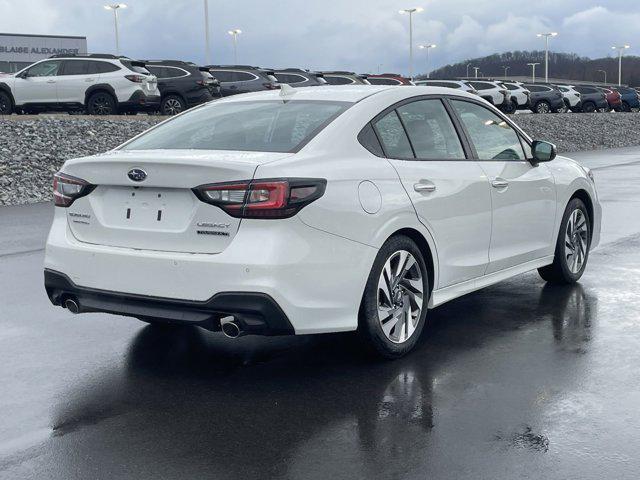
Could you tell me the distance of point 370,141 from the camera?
550cm

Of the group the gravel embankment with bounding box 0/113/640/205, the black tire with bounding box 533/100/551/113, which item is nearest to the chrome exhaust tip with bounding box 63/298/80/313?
the gravel embankment with bounding box 0/113/640/205

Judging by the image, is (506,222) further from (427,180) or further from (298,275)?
(298,275)

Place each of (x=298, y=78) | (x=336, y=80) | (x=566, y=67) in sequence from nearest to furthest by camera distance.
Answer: (x=298, y=78) < (x=336, y=80) < (x=566, y=67)

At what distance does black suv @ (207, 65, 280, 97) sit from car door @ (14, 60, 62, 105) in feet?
26.5

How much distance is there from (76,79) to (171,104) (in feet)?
10.1

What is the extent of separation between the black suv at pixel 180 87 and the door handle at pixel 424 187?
21.1 metres

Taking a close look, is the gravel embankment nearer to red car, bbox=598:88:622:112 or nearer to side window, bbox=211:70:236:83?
side window, bbox=211:70:236:83

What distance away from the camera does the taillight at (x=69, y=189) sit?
526cm

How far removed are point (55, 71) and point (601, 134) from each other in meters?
25.7

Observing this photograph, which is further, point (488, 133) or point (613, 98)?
point (613, 98)

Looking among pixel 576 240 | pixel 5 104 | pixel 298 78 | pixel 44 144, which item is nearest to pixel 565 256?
pixel 576 240

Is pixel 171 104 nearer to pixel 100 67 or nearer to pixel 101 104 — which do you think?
pixel 101 104

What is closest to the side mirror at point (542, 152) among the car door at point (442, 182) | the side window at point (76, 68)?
the car door at point (442, 182)

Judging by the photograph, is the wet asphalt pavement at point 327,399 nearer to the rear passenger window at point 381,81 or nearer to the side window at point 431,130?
the side window at point 431,130
